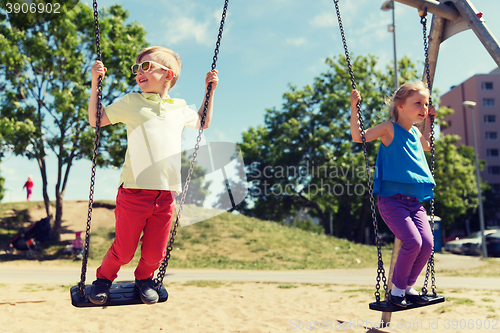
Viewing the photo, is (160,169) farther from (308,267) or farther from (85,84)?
(85,84)

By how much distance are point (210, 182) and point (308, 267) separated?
9674 millimetres

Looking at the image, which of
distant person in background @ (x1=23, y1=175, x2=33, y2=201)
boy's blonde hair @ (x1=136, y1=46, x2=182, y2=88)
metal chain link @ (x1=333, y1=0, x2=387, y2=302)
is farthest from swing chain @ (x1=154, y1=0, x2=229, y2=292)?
distant person in background @ (x1=23, y1=175, x2=33, y2=201)

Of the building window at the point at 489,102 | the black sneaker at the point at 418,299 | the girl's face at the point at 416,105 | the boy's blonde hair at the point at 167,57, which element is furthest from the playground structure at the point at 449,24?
the building window at the point at 489,102

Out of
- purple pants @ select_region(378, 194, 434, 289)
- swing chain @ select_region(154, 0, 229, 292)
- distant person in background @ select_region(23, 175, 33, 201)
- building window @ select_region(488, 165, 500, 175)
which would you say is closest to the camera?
swing chain @ select_region(154, 0, 229, 292)

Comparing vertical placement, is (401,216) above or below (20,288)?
above

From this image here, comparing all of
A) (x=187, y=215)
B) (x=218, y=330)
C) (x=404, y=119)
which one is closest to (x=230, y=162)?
(x=218, y=330)

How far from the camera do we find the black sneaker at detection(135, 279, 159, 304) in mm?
2910

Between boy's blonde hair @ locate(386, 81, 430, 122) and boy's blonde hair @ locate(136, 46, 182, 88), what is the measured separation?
2.01 meters

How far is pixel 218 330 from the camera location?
199 inches

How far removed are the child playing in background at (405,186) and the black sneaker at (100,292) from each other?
89.9 inches

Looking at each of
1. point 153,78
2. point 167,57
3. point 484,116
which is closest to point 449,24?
point 167,57

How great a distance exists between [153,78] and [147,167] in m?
0.72

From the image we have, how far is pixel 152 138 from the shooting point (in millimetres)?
2938

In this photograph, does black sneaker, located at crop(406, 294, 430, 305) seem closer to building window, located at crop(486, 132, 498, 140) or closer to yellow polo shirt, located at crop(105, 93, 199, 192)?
yellow polo shirt, located at crop(105, 93, 199, 192)
